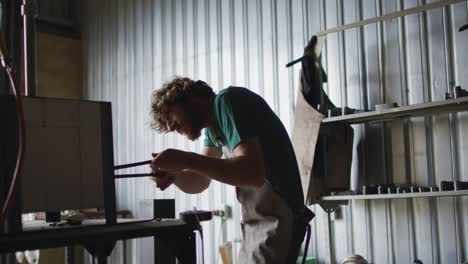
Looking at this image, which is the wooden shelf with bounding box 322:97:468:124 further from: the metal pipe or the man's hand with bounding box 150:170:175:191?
the metal pipe

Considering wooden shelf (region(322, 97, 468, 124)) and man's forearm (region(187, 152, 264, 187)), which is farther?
wooden shelf (region(322, 97, 468, 124))

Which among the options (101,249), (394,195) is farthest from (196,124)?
(394,195)

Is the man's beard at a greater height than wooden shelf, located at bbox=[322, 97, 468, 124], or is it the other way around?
wooden shelf, located at bbox=[322, 97, 468, 124]

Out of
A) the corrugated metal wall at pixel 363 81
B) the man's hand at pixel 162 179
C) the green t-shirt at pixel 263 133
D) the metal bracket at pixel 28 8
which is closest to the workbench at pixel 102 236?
the man's hand at pixel 162 179

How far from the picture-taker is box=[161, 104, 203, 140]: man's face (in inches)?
73.5

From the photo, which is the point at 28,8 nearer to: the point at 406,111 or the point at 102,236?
the point at 102,236

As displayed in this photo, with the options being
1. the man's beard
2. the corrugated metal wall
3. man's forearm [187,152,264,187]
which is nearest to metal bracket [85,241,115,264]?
man's forearm [187,152,264,187]

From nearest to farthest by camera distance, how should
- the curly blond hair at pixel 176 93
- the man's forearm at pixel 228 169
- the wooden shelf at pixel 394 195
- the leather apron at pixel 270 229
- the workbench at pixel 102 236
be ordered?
the workbench at pixel 102 236
the man's forearm at pixel 228 169
the leather apron at pixel 270 229
the curly blond hair at pixel 176 93
the wooden shelf at pixel 394 195

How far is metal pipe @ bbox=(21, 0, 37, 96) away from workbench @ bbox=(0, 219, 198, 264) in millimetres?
484

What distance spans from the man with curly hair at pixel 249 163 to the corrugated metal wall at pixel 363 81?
3.89 ft

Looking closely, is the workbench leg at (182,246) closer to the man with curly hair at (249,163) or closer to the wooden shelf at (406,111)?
the man with curly hair at (249,163)

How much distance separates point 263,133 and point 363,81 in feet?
4.98

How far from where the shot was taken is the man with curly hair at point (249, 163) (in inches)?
60.7

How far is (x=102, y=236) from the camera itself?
53.5 inches
